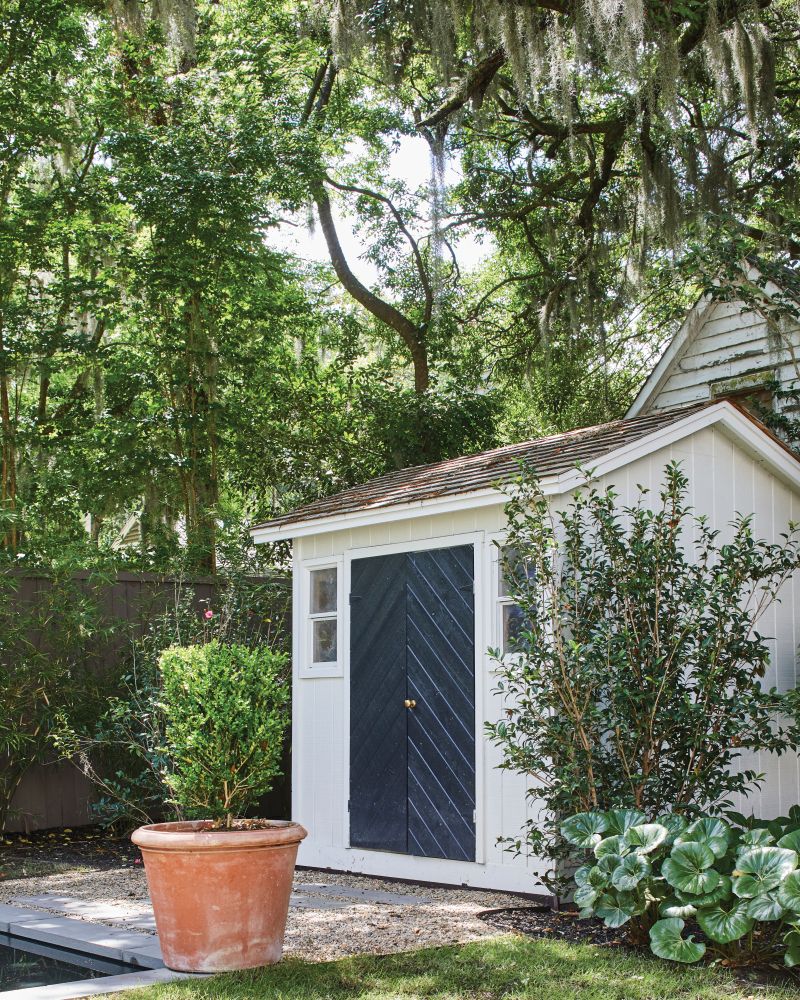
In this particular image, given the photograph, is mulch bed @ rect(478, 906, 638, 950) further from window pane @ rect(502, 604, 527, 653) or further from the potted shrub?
window pane @ rect(502, 604, 527, 653)

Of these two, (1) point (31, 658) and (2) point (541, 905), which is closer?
(2) point (541, 905)

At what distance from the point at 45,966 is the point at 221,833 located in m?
1.16

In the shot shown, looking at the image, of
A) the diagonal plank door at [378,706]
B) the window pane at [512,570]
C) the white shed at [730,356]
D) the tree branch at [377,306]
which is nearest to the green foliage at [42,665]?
the diagonal plank door at [378,706]

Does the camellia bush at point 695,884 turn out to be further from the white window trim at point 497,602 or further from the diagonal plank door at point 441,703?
the diagonal plank door at point 441,703

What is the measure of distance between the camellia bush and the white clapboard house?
1.41 m

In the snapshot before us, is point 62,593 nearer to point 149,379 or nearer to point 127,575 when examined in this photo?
point 127,575

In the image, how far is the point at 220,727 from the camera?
A: 17.2 ft

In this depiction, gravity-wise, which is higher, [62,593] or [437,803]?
[62,593]

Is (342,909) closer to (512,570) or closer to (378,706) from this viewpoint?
(378,706)

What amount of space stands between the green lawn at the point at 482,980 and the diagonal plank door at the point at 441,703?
2.06m

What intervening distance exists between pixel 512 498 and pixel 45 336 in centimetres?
868

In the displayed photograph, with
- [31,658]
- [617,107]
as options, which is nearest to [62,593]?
[31,658]

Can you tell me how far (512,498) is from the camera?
645cm

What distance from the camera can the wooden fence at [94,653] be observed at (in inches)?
381
